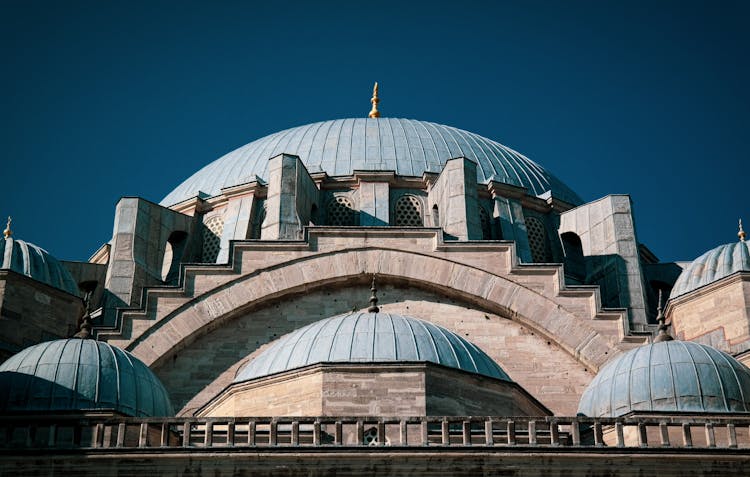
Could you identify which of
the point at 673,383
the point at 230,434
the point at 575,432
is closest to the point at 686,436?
the point at 575,432

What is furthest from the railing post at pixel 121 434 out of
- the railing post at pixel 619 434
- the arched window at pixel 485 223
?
the arched window at pixel 485 223

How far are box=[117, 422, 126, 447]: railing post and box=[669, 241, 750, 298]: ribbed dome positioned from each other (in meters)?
14.0

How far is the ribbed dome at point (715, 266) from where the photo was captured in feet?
116

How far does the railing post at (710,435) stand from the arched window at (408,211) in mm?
14552

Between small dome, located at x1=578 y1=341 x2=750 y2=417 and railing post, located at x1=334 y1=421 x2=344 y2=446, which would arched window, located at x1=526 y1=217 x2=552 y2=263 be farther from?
railing post, located at x1=334 y1=421 x2=344 y2=446

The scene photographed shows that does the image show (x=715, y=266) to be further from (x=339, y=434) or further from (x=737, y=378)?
(x=339, y=434)

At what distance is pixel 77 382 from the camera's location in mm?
29250

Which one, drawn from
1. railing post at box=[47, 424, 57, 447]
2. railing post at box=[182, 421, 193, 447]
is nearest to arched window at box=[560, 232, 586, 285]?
railing post at box=[182, 421, 193, 447]

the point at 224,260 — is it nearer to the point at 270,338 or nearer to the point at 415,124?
the point at 270,338

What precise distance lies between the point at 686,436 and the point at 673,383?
84.4 inches

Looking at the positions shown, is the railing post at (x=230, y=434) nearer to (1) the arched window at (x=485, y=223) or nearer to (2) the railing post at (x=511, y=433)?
(2) the railing post at (x=511, y=433)

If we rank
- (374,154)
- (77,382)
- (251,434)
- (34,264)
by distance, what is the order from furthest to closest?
(374,154) < (34,264) < (77,382) < (251,434)

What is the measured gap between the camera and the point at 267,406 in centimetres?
3000

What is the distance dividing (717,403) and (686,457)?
2.50 m
